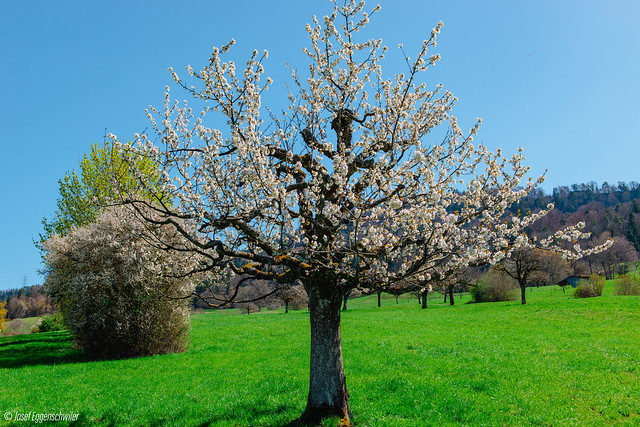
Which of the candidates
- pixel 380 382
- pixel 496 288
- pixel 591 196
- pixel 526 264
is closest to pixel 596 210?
pixel 591 196

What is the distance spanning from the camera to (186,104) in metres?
8.33

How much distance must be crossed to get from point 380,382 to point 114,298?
13.1m

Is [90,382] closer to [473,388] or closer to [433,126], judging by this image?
[473,388]

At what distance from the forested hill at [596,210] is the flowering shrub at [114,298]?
58.7 metres

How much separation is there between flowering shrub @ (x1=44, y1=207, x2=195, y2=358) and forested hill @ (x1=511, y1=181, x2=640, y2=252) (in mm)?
58672

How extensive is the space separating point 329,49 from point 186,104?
3577mm

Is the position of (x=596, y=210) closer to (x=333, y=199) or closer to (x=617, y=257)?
(x=617, y=257)

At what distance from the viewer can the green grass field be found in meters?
8.45

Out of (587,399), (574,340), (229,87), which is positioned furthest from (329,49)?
(574,340)

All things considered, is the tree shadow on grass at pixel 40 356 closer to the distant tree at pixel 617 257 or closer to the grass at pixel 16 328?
the grass at pixel 16 328

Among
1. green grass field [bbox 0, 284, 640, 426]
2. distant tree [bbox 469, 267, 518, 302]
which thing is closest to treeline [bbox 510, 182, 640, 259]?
distant tree [bbox 469, 267, 518, 302]

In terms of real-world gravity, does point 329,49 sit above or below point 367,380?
above

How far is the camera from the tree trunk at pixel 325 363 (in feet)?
25.3

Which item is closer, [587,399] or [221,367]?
[587,399]
